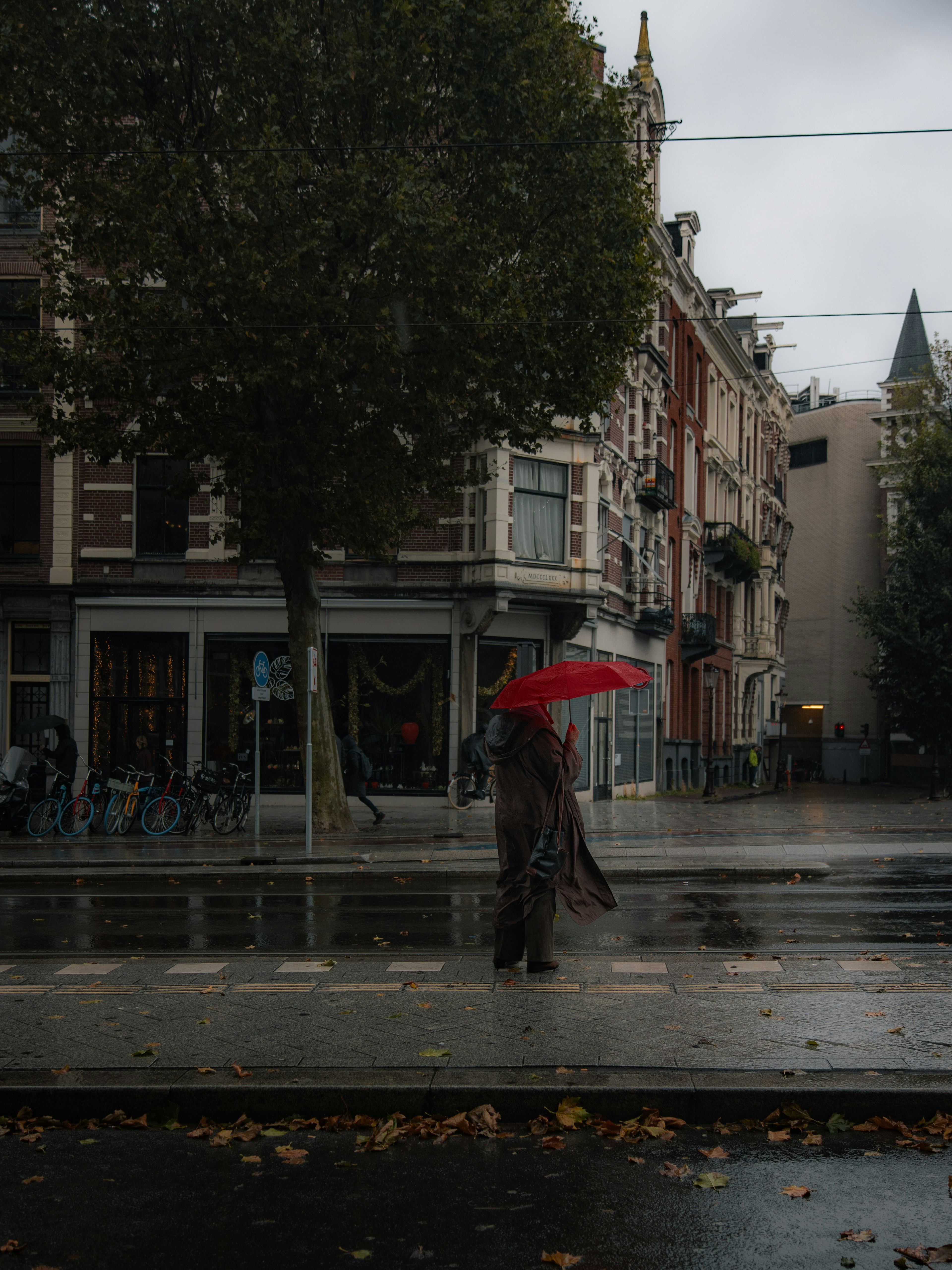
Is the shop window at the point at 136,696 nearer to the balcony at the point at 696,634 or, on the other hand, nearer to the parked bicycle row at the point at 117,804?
the parked bicycle row at the point at 117,804

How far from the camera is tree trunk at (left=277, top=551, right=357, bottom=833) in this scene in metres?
19.7

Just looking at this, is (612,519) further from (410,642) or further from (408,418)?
(408,418)

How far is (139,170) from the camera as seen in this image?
Answer: 55.8 ft

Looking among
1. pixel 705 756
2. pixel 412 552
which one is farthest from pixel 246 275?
pixel 705 756

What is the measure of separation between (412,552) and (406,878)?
13791 millimetres

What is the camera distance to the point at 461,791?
2598 cm

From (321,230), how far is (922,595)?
1095 inches

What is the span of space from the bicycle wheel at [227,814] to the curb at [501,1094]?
15.5 metres

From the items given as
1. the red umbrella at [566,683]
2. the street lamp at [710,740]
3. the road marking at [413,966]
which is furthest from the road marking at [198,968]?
the street lamp at [710,740]

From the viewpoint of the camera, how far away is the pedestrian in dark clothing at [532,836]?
782 centimetres

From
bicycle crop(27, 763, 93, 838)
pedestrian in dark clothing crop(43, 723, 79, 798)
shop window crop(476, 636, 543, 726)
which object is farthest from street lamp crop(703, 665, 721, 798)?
bicycle crop(27, 763, 93, 838)

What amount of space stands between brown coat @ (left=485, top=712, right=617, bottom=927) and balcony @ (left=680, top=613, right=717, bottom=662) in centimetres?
3240

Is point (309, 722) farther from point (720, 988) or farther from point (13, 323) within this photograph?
point (13, 323)

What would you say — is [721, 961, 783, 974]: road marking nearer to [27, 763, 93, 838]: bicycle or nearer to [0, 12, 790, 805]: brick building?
[27, 763, 93, 838]: bicycle
